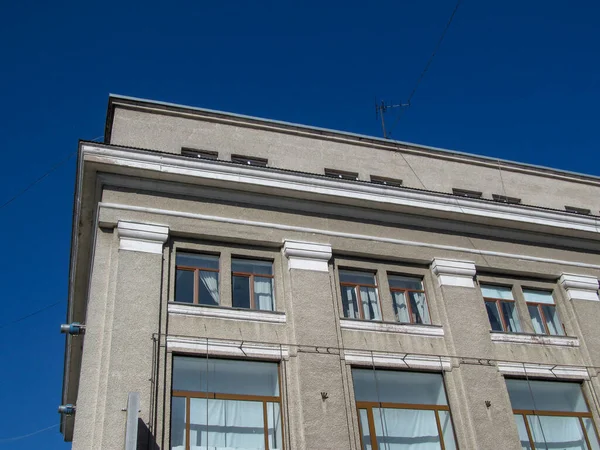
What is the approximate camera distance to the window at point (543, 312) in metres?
20.5

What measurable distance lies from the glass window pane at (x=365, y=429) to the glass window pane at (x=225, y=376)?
208cm

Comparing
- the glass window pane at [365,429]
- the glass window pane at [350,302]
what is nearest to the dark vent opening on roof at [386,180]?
the glass window pane at [350,302]

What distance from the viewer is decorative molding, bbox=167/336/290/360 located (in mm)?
16484

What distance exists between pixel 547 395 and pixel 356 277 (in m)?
5.87

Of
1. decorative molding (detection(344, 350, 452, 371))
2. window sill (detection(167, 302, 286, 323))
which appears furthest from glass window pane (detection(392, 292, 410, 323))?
window sill (detection(167, 302, 286, 323))

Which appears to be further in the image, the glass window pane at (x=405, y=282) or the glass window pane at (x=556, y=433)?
the glass window pane at (x=405, y=282)

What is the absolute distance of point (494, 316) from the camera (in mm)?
20109

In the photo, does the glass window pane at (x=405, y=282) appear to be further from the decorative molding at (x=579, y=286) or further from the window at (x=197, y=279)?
the window at (x=197, y=279)

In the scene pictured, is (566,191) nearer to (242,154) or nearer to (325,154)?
(325,154)

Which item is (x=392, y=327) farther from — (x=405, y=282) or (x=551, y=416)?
(x=551, y=416)

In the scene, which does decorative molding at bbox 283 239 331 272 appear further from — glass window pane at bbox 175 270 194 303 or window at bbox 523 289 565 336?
window at bbox 523 289 565 336

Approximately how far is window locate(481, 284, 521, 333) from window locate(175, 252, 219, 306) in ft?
25.2

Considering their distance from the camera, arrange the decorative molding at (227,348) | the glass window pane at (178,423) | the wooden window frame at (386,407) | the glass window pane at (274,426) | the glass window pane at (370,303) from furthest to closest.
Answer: the glass window pane at (370,303) → the wooden window frame at (386,407) → the decorative molding at (227,348) → the glass window pane at (274,426) → the glass window pane at (178,423)

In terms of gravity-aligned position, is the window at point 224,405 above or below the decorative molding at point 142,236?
below
